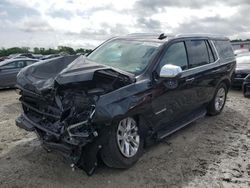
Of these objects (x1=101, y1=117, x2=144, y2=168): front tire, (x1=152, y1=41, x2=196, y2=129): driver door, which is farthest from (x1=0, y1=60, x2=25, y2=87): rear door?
(x1=101, y1=117, x2=144, y2=168): front tire

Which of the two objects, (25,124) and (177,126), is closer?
(25,124)

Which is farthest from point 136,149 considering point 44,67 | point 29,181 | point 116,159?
point 44,67

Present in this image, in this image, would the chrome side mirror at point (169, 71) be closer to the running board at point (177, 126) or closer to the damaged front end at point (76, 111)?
the damaged front end at point (76, 111)

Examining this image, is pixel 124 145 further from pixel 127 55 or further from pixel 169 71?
pixel 127 55

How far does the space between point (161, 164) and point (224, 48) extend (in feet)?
13.0

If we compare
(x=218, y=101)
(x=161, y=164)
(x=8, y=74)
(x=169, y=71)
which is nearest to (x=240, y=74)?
(x=218, y=101)

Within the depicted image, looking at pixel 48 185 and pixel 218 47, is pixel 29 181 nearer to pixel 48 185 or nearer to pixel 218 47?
pixel 48 185

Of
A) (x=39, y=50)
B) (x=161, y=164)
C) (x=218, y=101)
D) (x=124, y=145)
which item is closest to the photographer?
(x=124, y=145)

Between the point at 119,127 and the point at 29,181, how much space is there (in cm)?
135

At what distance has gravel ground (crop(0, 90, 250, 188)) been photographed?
13.2 ft

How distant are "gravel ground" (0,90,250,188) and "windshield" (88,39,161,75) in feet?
4.61

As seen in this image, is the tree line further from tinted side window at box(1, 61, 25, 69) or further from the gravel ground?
the gravel ground

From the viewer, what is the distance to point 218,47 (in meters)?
7.01

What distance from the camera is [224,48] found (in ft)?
24.1
